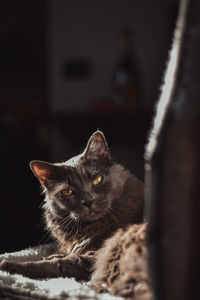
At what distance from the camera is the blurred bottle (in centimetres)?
356

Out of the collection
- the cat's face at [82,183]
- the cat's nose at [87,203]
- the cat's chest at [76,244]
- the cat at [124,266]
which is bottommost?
the cat at [124,266]

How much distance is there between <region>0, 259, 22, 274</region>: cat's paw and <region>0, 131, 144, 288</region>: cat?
120 mm

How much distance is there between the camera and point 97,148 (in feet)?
3.08

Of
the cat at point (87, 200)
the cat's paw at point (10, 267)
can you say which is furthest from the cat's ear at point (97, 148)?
the cat's paw at point (10, 267)

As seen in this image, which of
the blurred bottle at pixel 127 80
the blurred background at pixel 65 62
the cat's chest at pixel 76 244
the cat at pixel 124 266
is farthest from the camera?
the blurred background at pixel 65 62

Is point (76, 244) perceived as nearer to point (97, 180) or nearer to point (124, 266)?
point (97, 180)

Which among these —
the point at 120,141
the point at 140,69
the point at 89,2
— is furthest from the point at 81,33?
the point at 120,141

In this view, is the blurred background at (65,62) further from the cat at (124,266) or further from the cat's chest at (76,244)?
the cat at (124,266)

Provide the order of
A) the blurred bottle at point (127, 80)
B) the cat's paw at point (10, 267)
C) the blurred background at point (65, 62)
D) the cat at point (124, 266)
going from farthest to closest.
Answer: the blurred background at point (65, 62) < the blurred bottle at point (127, 80) < the cat's paw at point (10, 267) < the cat at point (124, 266)

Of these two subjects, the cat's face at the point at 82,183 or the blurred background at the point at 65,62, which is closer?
the cat's face at the point at 82,183

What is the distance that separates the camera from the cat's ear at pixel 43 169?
923 millimetres

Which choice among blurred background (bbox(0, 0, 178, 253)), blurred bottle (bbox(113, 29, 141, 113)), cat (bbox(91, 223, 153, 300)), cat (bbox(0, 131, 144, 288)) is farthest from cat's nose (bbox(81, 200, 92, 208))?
blurred background (bbox(0, 0, 178, 253))

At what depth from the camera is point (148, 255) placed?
0.45m

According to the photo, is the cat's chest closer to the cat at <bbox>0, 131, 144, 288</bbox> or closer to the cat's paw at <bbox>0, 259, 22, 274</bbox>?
the cat at <bbox>0, 131, 144, 288</bbox>
